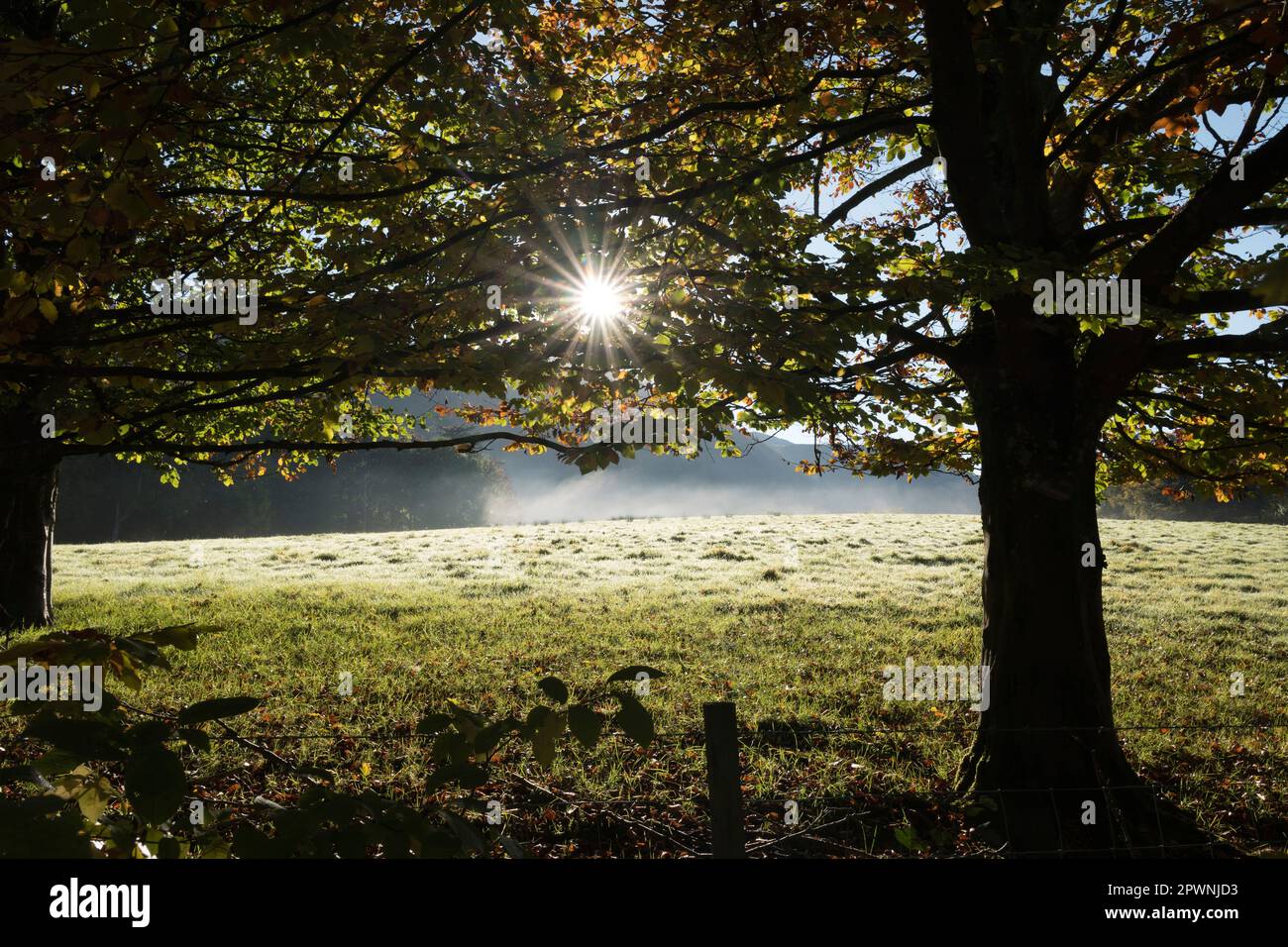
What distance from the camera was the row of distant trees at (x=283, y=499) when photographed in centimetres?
5006

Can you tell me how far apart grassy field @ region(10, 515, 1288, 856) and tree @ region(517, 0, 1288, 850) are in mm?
1420

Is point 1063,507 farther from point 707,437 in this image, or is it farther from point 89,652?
point 89,652

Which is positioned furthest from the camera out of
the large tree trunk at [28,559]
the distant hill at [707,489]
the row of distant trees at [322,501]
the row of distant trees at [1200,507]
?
the distant hill at [707,489]

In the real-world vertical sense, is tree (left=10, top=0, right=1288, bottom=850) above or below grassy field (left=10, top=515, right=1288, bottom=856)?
above

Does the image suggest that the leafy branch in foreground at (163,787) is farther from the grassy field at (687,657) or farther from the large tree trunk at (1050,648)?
the large tree trunk at (1050,648)

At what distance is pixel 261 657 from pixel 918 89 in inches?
444

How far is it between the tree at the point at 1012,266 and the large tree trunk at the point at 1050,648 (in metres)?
0.02

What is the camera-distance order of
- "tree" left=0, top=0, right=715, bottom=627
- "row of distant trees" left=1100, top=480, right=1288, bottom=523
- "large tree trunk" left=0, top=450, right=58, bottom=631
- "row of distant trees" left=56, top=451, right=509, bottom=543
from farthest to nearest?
"row of distant trees" left=1100, top=480, right=1288, bottom=523
"row of distant trees" left=56, top=451, right=509, bottom=543
"large tree trunk" left=0, top=450, right=58, bottom=631
"tree" left=0, top=0, right=715, bottom=627

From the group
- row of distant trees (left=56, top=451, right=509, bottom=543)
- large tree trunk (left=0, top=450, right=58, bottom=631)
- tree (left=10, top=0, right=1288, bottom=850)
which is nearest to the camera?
tree (left=10, top=0, right=1288, bottom=850)

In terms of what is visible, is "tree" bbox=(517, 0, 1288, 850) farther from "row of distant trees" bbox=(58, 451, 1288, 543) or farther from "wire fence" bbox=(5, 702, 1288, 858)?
"row of distant trees" bbox=(58, 451, 1288, 543)

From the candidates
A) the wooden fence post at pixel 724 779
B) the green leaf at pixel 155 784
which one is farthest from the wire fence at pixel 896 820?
the green leaf at pixel 155 784

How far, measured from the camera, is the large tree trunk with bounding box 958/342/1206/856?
599 cm

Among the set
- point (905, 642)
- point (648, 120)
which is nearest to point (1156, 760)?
point (905, 642)

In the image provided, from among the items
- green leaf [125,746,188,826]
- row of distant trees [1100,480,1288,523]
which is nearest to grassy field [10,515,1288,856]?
green leaf [125,746,188,826]
